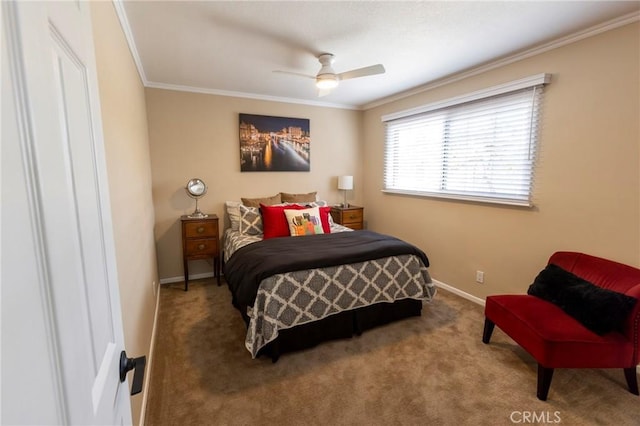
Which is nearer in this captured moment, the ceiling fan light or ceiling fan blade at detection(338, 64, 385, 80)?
ceiling fan blade at detection(338, 64, 385, 80)

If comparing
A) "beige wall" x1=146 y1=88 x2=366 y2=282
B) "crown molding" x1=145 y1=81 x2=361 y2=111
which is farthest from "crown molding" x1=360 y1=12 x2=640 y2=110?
"beige wall" x1=146 y1=88 x2=366 y2=282

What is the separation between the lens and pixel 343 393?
1901 mm

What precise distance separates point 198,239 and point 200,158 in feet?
3.39

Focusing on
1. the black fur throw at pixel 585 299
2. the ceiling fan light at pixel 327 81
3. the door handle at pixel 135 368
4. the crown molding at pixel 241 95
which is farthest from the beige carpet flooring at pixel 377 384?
the crown molding at pixel 241 95

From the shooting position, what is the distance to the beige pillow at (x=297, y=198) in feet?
13.7

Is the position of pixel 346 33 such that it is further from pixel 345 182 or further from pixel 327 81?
pixel 345 182

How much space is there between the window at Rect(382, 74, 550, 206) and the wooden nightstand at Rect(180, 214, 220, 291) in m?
2.47

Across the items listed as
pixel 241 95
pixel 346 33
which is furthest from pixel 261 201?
pixel 346 33

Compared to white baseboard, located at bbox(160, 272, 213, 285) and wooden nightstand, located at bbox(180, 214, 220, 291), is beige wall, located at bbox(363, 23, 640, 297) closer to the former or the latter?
wooden nightstand, located at bbox(180, 214, 220, 291)

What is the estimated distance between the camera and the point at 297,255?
96.3 inches

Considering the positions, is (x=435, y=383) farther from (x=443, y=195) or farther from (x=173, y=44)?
(x=173, y=44)

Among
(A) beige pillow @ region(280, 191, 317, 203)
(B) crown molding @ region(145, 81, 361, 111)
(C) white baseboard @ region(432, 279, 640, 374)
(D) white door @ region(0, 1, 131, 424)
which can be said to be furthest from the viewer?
(A) beige pillow @ region(280, 191, 317, 203)

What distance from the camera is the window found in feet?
8.73

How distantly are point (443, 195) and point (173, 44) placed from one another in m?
3.04
